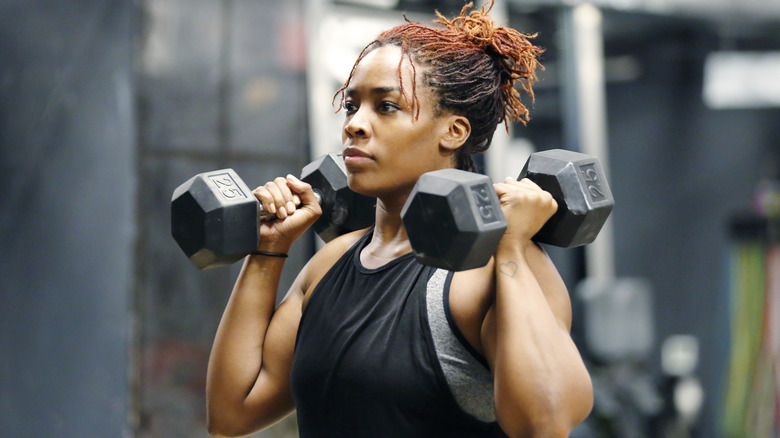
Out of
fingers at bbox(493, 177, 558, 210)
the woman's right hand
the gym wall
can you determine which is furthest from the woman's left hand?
the gym wall

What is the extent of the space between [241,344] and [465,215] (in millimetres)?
441

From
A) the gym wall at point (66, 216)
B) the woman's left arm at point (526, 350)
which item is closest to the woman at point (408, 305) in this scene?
the woman's left arm at point (526, 350)

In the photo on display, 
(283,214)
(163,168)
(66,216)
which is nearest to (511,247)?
(283,214)

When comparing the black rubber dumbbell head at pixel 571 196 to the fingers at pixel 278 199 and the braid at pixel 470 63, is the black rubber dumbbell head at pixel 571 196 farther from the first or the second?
the fingers at pixel 278 199

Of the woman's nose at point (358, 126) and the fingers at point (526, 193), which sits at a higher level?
the woman's nose at point (358, 126)

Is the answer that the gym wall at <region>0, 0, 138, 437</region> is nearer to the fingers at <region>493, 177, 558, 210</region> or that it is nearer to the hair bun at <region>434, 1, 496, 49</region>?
the hair bun at <region>434, 1, 496, 49</region>

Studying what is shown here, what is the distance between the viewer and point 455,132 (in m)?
1.22

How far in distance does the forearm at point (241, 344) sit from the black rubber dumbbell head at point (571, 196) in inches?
16.1

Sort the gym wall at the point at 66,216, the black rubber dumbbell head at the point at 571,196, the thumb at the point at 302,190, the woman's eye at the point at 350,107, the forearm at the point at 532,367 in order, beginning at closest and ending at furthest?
the forearm at the point at 532,367, the black rubber dumbbell head at the point at 571,196, the woman's eye at the point at 350,107, the thumb at the point at 302,190, the gym wall at the point at 66,216

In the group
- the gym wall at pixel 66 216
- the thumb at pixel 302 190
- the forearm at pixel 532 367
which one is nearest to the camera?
the forearm at pixel 532 367

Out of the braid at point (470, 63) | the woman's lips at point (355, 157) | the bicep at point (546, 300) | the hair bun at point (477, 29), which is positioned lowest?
the bicep at point (546, 300)

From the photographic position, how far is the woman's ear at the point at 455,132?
1211 mm

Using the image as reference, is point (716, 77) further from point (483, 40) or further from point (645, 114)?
point (483, 40)

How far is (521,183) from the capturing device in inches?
44.4
